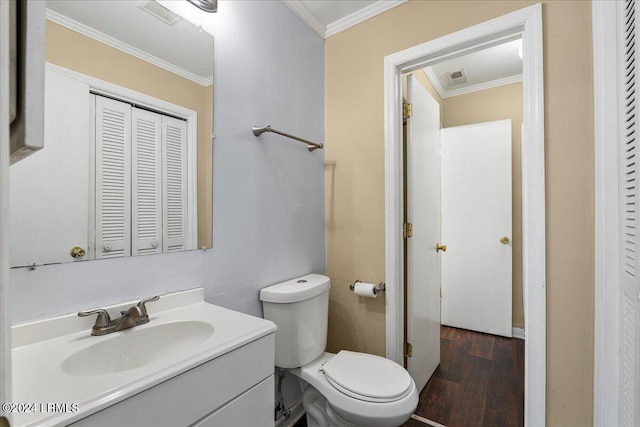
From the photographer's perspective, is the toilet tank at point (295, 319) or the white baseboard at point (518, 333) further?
the white baseboard at point (518, 333)

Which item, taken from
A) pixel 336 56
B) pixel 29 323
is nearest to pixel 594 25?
pixel 336 56

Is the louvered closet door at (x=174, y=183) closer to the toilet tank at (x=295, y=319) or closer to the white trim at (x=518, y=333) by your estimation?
the toilet tank at (x=295, y=319)

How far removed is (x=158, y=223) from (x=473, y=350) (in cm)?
258

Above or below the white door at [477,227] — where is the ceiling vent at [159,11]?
above

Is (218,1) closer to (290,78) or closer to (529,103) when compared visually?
(290,78)

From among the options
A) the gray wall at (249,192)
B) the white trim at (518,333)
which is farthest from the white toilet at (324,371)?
the white trim at (518,333)

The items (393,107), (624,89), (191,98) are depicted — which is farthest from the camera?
(393,107)

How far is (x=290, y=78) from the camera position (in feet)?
5.36

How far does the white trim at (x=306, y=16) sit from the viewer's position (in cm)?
162

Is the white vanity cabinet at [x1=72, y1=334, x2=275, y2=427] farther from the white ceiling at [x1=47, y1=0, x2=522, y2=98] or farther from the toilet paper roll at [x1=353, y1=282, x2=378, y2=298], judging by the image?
the white ceiling at [x1=47, y1=0, x2=522, y2=98]

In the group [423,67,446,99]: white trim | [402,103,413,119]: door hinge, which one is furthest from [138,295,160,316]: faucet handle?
[423,67,446,99]: white trim

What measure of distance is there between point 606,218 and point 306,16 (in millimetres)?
1797

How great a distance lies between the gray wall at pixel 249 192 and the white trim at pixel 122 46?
0.11m

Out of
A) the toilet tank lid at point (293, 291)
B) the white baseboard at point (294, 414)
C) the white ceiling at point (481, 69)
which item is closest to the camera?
the toilet tank lid at point (293, 291)
